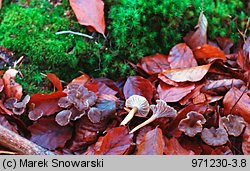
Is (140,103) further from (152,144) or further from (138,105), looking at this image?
(152,144)

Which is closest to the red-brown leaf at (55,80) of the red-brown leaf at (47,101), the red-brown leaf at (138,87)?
the red-brown leaf at (47,101)

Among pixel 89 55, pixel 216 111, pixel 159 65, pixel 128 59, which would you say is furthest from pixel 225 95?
pixel 89 55

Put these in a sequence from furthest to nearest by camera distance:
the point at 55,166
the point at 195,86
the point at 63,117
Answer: the point at 195,86 → the point at 63,117 → the point at 55,166

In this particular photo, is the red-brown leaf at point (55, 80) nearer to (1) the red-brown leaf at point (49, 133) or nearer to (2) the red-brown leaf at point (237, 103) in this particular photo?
(1) the red-brown leaf at point (49, 133)

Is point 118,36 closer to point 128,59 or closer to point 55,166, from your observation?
point 128,59

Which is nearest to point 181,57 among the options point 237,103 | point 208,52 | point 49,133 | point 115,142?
point 208,52

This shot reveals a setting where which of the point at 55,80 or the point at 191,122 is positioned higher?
the point at 55,80
